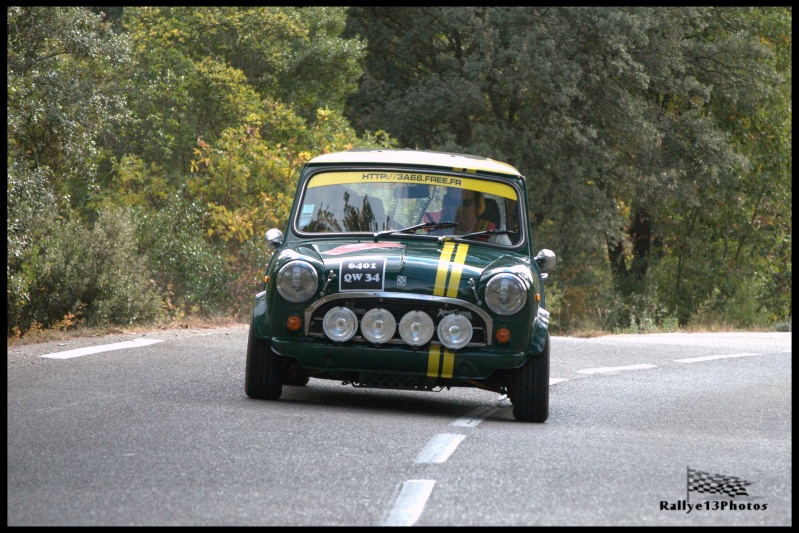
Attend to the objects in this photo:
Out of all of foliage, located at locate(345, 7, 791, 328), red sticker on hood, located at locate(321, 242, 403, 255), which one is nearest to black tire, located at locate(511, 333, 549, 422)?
red sticker on hood, located at locate(321, 242, 403, 255)

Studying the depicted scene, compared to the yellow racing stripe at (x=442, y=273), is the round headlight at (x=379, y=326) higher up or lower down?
lower down

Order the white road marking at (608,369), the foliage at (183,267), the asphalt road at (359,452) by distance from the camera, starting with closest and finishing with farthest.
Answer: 1. the asphalt road at (359,452)
2. the white road marking at (608,369)
3. the foliage at (183,267)

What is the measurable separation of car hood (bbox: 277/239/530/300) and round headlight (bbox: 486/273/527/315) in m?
0.12

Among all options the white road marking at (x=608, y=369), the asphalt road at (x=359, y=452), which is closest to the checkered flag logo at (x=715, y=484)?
the asphalt road at (x=359, y=452)

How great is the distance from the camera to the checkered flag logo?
21.7ft

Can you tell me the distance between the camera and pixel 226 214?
24859mm

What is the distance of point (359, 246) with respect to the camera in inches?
396

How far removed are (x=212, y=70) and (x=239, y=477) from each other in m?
24.8

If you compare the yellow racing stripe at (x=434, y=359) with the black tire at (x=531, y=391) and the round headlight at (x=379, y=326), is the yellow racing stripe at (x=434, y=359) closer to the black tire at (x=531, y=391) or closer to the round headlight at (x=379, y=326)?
the round headlight at (x=379, y=326)

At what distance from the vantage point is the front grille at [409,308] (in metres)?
9.34

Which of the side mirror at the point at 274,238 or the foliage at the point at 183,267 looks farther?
the foliage at the point at 183,267

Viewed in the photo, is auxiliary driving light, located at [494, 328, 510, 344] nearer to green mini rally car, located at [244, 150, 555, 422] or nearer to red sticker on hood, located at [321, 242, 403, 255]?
green mini rally car, located at [244, 150, 555, 422]

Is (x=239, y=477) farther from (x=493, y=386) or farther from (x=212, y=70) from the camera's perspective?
(x=212, y=70)

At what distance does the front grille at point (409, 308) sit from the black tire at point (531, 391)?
0.43m
